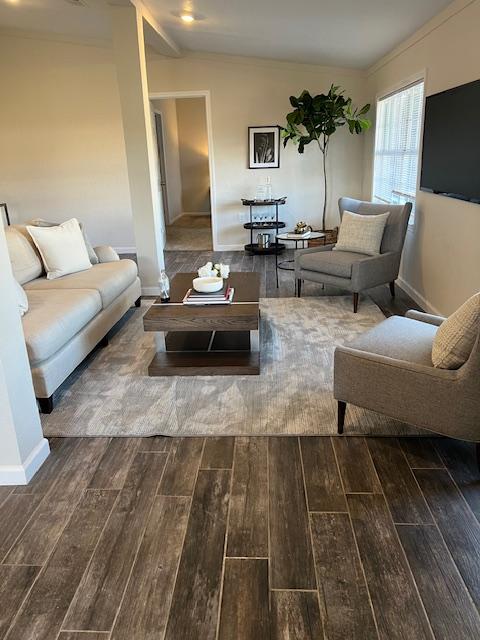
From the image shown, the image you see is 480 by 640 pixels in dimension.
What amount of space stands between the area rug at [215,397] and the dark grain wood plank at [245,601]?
2.83ft

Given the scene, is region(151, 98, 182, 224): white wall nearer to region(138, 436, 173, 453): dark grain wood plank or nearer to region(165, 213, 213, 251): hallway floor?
region(165, 213, 213, 251): hallway floor

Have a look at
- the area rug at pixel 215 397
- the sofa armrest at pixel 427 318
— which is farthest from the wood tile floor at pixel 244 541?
the sofa armrest at pixel 427 318

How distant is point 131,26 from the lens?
14.3 feet

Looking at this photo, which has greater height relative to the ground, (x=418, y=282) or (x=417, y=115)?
(x=417, y=115)

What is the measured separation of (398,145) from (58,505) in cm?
482

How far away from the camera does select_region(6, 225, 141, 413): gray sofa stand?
2.80 metres

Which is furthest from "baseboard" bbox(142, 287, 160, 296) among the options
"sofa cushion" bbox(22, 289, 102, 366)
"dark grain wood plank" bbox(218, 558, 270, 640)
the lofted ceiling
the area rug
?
"dark grain wood plank" bbox(218, 558, 270, 640)

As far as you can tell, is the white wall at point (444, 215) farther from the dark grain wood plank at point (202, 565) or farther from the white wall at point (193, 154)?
Result: the white wall at point (193, 154)

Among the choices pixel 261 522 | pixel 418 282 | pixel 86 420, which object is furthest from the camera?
pixel 418 282

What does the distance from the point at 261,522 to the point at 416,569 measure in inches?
22.8

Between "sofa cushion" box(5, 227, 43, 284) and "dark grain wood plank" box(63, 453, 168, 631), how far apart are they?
6.98ft

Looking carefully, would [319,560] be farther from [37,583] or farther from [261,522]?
[37,583]

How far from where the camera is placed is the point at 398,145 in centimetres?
529

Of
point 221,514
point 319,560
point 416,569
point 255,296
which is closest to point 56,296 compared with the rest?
point 255,296
